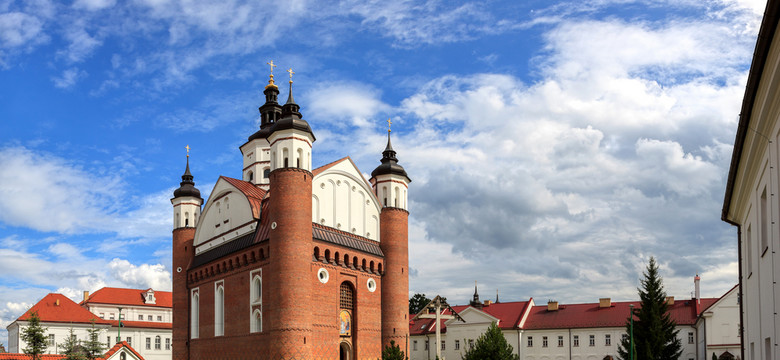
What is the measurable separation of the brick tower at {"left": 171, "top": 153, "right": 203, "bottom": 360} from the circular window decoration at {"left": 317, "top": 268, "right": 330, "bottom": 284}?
1419 centimetres

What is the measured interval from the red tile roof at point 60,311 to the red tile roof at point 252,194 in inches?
1186

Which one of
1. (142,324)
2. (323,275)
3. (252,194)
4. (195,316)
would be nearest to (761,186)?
(323,275)

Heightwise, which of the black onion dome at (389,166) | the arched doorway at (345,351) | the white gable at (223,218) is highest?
the black onion dome at (389,166)

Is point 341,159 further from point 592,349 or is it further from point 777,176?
point 777,176

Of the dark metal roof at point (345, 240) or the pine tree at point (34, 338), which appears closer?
the pine tree at point (34, 338)

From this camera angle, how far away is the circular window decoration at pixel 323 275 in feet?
137

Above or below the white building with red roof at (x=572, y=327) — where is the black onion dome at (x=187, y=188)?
above

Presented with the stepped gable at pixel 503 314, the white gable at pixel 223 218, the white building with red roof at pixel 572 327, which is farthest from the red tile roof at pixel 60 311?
the white building with red roof at pixel 572 327

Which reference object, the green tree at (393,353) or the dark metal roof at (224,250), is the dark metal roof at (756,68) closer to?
the green tree at (393,353)

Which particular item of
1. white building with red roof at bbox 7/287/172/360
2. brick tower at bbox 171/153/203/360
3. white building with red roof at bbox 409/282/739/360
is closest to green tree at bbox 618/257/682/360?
white building with red roof at bbox 409/282/739/360

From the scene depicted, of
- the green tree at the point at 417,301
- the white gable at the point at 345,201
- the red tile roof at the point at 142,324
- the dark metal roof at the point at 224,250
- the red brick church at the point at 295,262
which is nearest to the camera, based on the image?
the red brick church at the point at 295,262

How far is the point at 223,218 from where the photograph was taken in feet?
157

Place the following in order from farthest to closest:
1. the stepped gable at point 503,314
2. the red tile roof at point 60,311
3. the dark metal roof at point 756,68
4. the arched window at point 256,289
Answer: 1. the red tile roof at point 60,311
2. the stepped gable at point 503,314
3. the arched window at point 256,289
4. the dark metal roof at point 756,68

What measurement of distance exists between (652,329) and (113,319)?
186 feet
